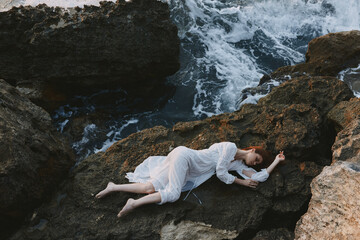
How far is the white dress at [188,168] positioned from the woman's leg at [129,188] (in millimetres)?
99

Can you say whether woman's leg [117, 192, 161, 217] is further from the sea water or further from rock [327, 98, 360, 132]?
rock [327, 98, 360, 132]

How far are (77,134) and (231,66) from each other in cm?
539

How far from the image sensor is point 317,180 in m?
4.32

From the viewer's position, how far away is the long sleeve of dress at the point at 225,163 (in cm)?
494

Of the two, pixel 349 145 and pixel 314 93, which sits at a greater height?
pixel 314 93

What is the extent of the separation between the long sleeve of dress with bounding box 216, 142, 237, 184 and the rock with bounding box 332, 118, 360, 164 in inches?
57.9

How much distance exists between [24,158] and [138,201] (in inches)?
66.1

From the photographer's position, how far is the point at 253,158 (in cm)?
507

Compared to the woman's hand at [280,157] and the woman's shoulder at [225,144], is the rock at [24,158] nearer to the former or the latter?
the woman's shoulder at [225,144]

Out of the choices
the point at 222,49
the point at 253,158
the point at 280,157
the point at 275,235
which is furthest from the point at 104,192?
the point at 222,49

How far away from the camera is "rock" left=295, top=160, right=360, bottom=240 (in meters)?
3.75

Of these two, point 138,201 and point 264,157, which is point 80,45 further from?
point 264,157

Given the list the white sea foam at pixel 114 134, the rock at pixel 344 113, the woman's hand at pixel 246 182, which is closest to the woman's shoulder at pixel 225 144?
the woman's hand at pixel 246 182

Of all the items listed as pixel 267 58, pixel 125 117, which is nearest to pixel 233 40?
pixel 267 58
